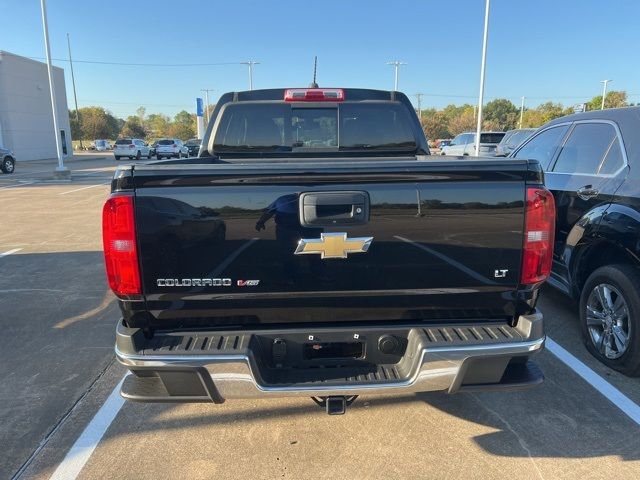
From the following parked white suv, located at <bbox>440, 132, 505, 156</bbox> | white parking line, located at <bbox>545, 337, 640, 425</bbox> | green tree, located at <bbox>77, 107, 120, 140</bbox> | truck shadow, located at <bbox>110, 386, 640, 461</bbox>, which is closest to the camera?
truck shadow, located at <bbox>110, 386, 640, 461</bbox>

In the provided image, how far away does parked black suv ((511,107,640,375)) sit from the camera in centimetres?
358

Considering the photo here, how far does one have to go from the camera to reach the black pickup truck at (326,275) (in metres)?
2.28

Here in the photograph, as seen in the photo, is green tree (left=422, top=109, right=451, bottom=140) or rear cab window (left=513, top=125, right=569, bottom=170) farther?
green tree (left=422, top=109, right=451, bottom=140)

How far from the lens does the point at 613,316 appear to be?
378cm

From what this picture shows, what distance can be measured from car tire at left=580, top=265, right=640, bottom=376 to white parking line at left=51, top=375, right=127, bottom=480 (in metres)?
3.72

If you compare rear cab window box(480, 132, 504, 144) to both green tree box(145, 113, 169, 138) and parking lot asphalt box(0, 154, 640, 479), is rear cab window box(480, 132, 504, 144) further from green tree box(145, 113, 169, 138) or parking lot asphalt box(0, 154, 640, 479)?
green tree box(145, 113, 169, 138)

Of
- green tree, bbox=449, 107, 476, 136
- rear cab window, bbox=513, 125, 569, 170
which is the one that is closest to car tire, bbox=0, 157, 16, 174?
rear cab window, bbox=513, 125, 569, 170

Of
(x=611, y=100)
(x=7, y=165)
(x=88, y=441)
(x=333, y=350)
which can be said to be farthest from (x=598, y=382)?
(x=611, y=100)

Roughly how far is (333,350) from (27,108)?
42.5 meters

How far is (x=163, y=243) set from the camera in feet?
7.51

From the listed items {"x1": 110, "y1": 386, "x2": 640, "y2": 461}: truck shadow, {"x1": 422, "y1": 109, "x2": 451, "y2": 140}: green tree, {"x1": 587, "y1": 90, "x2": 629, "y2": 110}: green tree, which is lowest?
{"x1": 110, "y1": 386, "x2": 640, "y2": 461}: truck shadow

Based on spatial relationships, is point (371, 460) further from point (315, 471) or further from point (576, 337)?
point (576, 337)

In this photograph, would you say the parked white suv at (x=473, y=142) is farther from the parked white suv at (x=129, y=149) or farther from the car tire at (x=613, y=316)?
the parked white suv at (x=129, y=149)

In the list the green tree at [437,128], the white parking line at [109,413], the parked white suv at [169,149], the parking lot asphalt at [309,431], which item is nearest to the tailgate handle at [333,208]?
the white parking line at [109,413]
